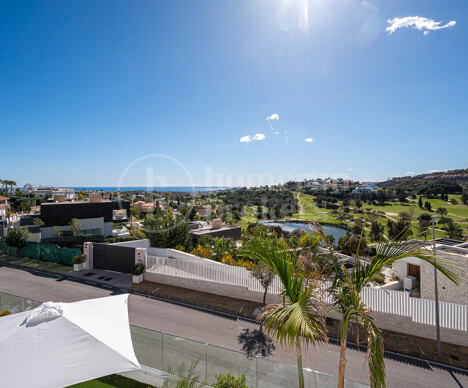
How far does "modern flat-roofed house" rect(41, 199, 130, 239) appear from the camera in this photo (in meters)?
32.0

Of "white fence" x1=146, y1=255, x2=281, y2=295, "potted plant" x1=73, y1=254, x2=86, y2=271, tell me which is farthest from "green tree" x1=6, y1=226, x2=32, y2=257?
"white fence" x1=146, y1=255, x2=281, y2=295

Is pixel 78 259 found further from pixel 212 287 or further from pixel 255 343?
pixel 255 343

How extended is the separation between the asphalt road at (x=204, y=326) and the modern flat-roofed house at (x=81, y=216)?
Answer: 16733mm

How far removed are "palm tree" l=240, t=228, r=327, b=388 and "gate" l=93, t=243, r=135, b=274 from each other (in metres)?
15.4

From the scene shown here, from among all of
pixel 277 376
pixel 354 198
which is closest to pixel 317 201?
pixel 354 198

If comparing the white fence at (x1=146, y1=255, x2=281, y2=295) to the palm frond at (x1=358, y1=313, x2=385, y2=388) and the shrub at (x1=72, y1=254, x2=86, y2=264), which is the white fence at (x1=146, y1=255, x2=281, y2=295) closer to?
the shrub at (x1=72, y1=254, x2=86, y2=264)

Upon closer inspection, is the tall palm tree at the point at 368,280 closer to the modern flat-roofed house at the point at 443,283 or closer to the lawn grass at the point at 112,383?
the lawn grass at the point at 112,383

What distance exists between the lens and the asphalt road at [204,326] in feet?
27.2

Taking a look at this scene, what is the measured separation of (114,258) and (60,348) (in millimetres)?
13641

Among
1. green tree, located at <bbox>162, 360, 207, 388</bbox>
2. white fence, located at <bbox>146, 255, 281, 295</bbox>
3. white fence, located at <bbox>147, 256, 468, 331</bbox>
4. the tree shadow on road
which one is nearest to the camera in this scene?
green tree, located at <bbox>162, 360, 207, 388</bbox>

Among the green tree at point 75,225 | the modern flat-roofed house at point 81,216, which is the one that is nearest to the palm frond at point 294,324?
the green tree at point 75,225

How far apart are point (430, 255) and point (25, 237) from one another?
27023 mm

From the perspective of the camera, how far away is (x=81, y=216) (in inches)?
1363

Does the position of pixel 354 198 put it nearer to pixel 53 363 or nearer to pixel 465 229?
pixel 465 229
